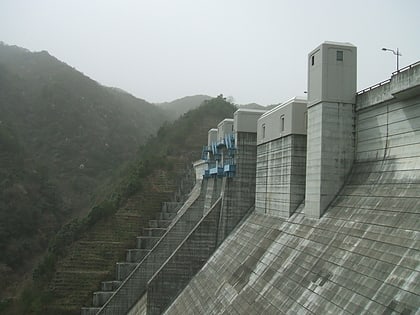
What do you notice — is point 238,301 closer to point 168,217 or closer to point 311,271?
point 311,271

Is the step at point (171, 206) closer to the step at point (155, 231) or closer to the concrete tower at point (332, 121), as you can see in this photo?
the step at point (155, 231)

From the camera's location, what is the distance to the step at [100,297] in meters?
23.8

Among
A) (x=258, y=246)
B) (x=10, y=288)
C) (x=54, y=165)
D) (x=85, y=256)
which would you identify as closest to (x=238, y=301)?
(x=258, y=246)

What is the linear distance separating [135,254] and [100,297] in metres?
3.50

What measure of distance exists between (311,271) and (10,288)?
25522 millimetres

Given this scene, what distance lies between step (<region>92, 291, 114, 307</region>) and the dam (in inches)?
108

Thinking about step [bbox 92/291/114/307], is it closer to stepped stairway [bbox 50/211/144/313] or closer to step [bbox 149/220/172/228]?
stepped stairway [bbox 50/211/144/313]

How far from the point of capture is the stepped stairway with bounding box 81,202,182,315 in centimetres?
2384

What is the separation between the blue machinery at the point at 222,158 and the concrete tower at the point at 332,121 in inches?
345

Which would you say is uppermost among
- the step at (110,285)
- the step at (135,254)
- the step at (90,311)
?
the step at (135,254)

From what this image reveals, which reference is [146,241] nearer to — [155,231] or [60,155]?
[155,231]

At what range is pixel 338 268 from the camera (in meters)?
10.3

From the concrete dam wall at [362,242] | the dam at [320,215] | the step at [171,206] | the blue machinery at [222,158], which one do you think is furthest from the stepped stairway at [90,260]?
the concrete dam wall at [362,242]

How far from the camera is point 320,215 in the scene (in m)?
13.1
